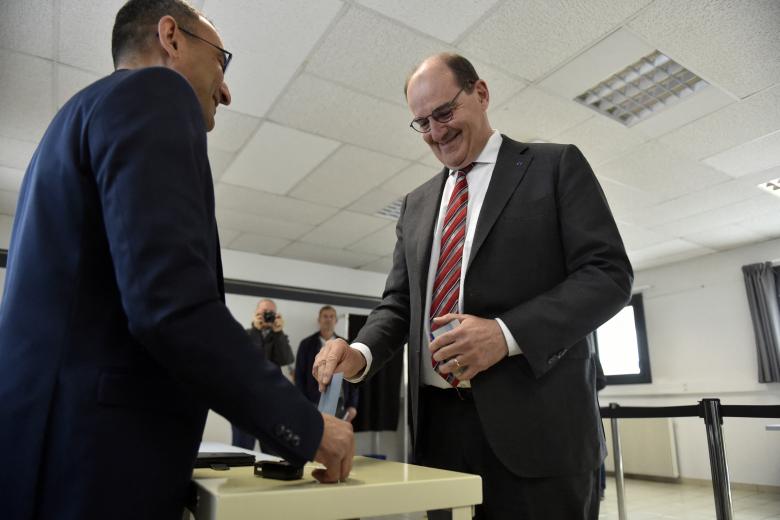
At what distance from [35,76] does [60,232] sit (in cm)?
319

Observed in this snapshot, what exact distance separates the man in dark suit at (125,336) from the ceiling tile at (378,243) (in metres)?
5.07

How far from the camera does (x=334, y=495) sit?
637 mm

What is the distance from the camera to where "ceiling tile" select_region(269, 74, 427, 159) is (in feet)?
10.9

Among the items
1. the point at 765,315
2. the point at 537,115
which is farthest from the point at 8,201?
the point at 765,315

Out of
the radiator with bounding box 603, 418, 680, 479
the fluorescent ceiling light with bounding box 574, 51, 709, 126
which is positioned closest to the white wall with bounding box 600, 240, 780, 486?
the radiator with bounding box 603, 418, 680, 479

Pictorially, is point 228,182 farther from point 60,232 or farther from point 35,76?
point 60,232

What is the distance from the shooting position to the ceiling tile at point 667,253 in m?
6.33

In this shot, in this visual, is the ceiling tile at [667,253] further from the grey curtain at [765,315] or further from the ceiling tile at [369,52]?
the ceiling tile at [369,52]

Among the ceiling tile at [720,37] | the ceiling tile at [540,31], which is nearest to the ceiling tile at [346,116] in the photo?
the ceiling tile at [540,31]

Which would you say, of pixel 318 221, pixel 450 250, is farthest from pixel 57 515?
pixel 318 221

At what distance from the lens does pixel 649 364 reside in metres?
6.97

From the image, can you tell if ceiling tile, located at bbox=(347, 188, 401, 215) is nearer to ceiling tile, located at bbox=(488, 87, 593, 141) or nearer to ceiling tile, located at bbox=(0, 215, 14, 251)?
ceiling tile, located at bbox=(488, 87, 593, 141)

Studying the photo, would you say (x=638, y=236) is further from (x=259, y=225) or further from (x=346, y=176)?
(x=259, y=225)

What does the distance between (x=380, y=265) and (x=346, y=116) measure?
13.0ft
